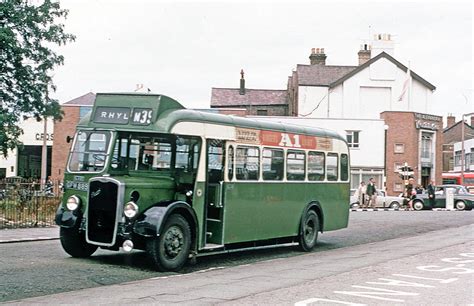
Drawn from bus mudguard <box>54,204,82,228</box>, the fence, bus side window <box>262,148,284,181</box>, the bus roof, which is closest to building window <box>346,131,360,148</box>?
the fence

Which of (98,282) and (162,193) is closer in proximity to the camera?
(98,282)

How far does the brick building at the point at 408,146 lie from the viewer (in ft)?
199

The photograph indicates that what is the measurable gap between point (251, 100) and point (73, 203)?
5989 cm

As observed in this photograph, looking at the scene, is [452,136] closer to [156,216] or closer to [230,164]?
[230,164]

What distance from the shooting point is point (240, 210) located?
14164 millimetres

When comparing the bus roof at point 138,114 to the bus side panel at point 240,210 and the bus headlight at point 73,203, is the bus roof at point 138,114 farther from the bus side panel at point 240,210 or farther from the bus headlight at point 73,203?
the bus side panel at point 240,210

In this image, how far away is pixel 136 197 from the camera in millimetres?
12273

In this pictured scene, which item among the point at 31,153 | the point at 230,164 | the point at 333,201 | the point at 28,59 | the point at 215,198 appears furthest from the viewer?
the point at 31,153

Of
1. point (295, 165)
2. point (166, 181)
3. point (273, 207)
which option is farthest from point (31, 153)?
point (166, 181)

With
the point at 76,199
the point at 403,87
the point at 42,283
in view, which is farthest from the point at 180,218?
the point at 403,87

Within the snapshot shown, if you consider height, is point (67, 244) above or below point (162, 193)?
below

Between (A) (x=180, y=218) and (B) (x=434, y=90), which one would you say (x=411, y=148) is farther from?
(A) (x=180, y=218)

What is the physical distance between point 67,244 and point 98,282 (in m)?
2.65

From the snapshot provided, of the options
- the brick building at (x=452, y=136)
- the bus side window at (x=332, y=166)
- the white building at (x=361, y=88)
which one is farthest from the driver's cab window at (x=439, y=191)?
the brick building at (x=452, y=136)
